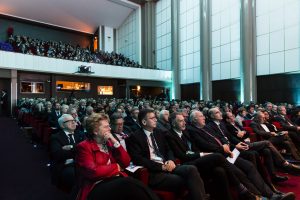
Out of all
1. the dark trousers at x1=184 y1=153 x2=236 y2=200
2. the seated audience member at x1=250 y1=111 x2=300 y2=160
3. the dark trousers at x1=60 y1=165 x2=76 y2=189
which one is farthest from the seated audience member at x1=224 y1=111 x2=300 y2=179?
the dark trousers at x1=60 y1=165 x2=76 y2=189

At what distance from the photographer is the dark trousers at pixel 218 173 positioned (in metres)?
2.63

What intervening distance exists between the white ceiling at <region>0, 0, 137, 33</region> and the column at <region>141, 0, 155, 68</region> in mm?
1220

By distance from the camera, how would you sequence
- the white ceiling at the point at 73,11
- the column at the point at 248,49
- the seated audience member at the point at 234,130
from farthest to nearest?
the white ceiling at the point at 73,11 < the column at the point at 248,49 < the seated audience member at the point at 234,130

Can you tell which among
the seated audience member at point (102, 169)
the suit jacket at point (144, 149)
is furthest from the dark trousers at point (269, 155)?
the seated audience member at point (102, 169)

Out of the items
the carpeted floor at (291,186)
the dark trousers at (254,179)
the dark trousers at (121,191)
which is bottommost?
the carpeted floor at (291,186)

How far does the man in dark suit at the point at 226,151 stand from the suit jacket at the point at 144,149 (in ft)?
1.73

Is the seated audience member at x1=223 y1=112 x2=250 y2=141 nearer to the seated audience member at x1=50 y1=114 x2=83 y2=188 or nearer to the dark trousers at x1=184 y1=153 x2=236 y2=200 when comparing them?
the dark trousers at x1=184 y1=153 x2=236 y2=200

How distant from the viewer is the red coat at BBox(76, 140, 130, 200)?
6.70 ft

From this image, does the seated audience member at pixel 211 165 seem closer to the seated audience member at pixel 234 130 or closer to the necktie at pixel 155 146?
the necktie at pixel 155 146

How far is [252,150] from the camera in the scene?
3.51 m

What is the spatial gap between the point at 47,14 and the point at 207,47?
13.0 metres

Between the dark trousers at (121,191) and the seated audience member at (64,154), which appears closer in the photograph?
the dark trousers at (121,191)

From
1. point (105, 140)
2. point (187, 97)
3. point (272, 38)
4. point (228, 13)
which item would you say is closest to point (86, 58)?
point (187, 97)

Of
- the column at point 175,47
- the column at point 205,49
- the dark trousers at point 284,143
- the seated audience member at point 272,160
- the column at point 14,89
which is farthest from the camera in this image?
the column at point 175,47
